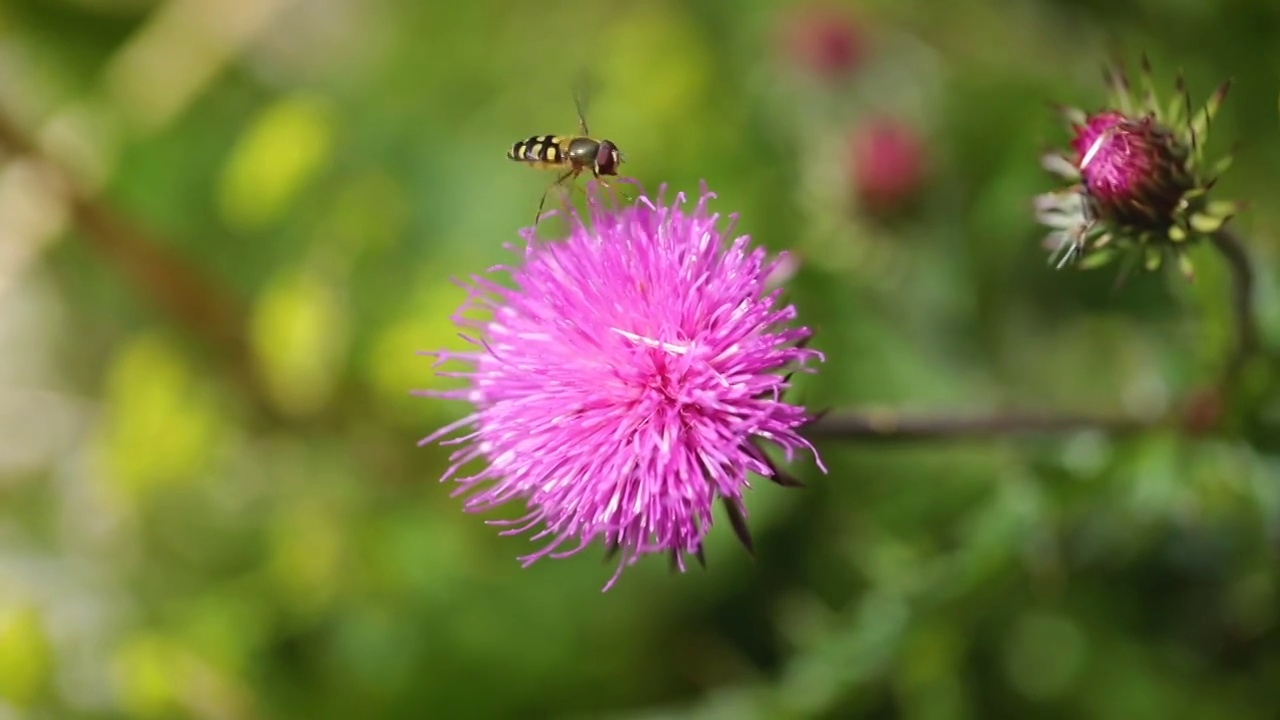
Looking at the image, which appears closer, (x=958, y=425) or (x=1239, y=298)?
(x=1239, y=298)

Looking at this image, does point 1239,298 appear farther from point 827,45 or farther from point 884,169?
point 827,45

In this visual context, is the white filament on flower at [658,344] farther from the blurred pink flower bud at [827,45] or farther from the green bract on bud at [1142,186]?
the blurred pink flower bud at [827,45]

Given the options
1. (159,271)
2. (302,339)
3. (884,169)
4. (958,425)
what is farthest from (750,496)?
(159,271)

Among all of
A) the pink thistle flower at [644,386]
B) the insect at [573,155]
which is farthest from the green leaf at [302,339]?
the pink thistle flower at [644,386]

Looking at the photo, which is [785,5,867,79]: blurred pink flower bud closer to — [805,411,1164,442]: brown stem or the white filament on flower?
[805,411,1164,442]: brown stem

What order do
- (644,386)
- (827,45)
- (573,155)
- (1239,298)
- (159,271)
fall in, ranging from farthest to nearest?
(159,271) < (827,45) < (573,155) < (1239,298) < (644,386)

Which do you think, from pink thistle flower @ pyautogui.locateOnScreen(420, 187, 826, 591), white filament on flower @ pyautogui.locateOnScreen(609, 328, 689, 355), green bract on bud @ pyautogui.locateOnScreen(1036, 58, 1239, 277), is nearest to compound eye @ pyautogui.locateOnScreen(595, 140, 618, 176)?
pink thistle flower @ pyautogui.locateOnScreen(420, 187, 826, 591)
